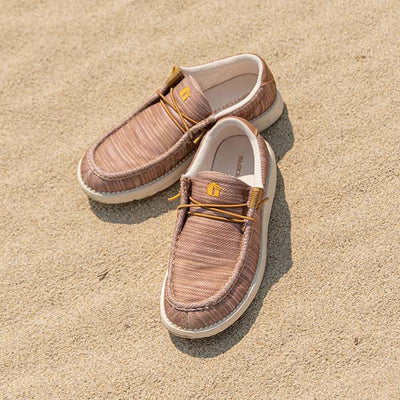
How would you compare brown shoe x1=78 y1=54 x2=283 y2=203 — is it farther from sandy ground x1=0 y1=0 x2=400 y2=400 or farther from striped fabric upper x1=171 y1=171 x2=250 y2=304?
striped fabric upper x1=171 y1=171 x2=250 y2=304

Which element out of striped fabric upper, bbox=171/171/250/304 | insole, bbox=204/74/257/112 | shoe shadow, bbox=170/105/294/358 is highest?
insole, bbox=204/74/257/112

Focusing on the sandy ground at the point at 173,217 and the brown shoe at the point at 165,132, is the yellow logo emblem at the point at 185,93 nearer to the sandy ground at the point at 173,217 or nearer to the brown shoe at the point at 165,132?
the brown shoe at the point at 165,132

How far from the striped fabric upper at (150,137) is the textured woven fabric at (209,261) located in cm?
19

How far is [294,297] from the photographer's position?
4.97ft

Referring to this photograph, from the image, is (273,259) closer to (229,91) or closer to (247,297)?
(247,297)

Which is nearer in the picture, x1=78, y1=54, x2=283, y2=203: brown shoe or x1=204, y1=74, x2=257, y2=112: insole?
x1=78, y1=54, x2=283, y2=203: brown shoe

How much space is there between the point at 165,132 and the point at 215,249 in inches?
16.6

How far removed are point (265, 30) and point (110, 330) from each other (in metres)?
1.24

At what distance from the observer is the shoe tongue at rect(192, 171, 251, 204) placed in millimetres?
1457

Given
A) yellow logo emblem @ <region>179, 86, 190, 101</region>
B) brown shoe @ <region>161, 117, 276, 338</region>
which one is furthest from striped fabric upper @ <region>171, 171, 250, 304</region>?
yellow logo emblem @ <region>179, 86, 190, 101</region>

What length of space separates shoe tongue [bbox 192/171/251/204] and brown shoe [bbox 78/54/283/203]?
197 mm

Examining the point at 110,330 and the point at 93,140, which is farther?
the point at 93,140

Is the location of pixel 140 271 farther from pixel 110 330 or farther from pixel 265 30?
pixel 265 30

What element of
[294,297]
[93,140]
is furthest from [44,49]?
[294,297]
